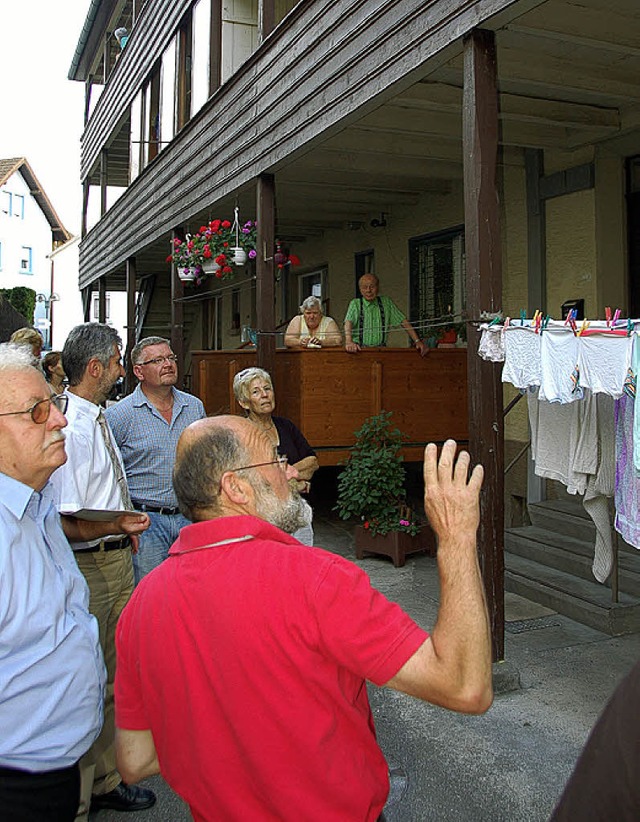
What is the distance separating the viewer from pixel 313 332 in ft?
25.7

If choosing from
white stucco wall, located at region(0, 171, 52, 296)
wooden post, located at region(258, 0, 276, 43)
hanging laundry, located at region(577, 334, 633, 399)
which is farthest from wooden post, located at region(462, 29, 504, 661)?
white stucco wall, located at region(0, 171, 52, 296)

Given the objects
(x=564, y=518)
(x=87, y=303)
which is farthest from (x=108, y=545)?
(x=87, y=303)

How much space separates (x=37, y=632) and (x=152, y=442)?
216 centimetres

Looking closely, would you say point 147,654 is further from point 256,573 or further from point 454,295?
point 454,295

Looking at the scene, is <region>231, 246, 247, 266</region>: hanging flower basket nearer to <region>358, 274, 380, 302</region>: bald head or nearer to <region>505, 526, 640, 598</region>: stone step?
<region>358, 274, 380, 302</region>: bald head

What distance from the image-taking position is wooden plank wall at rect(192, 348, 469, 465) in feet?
25.4

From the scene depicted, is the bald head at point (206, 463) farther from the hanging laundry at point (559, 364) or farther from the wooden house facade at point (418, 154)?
the wooden house facade at point (418, 154)

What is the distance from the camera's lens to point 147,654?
1.81 metres

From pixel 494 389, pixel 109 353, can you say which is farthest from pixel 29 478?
pixel 494 389

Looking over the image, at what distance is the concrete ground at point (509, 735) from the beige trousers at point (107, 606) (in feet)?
0.52

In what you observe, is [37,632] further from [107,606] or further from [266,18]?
[266,18]

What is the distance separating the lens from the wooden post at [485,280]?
14.1 ft

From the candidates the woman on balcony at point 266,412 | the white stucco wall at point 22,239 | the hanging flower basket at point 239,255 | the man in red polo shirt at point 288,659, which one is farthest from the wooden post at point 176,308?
the white stucco wall at point 22,239

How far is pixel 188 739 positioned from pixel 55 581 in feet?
2.31
